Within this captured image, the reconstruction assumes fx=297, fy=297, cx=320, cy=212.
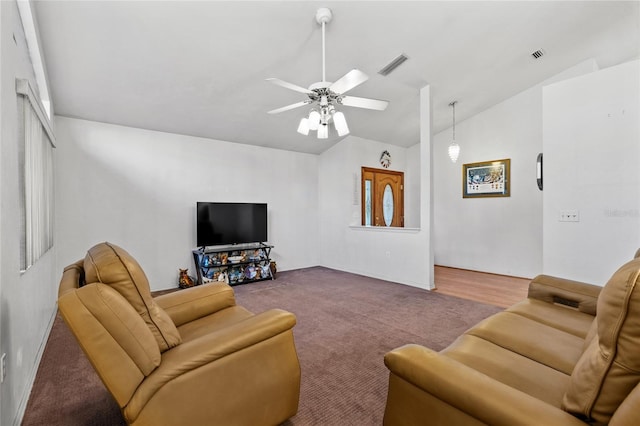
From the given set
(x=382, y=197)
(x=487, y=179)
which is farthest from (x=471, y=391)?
(x=382, y=197)

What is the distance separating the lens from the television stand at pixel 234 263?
4570 mm

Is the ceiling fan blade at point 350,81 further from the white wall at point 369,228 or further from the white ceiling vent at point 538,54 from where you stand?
the white ceiling vent at point 538,54

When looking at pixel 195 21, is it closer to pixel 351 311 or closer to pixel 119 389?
pixel 119 389

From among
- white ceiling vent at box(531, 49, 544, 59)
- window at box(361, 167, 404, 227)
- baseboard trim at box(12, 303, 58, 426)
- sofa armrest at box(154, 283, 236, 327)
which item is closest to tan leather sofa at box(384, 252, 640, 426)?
sofa armrest at box(154, 283, 236, 327)

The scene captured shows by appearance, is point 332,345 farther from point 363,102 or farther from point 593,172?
point 593,172

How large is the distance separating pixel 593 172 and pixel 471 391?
2915 mm

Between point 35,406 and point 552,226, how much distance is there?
176 inches

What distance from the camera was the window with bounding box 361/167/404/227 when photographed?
6168mm

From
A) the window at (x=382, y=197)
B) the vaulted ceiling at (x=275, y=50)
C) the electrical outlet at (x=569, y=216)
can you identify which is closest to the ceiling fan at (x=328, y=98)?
the vaulted ceiling at (x=275, y=50)

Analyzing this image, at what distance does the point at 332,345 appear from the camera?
259cm

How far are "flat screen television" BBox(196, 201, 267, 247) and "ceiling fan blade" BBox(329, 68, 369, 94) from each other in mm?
3118

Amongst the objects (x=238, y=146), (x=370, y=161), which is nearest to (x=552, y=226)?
(x=370, y=161)

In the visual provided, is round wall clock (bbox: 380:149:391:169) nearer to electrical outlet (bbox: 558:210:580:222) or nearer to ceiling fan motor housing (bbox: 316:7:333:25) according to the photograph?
electrical outlet (bbox: 558:210:580:222)

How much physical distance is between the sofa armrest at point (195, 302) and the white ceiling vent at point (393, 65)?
3191mm
